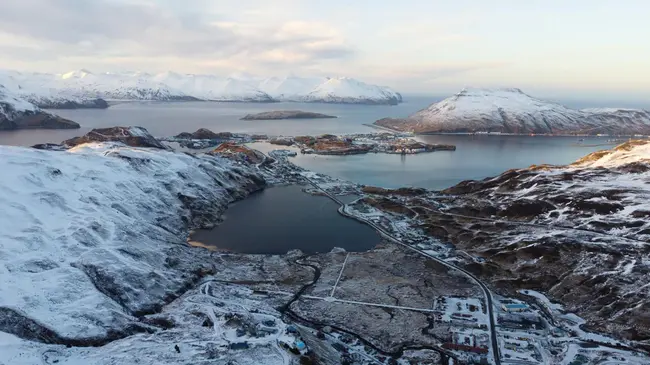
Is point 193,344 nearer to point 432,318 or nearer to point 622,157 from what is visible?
point 432,318

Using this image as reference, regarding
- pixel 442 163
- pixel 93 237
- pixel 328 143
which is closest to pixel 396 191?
pixel 442 163

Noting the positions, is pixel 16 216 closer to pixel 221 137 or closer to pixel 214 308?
pixel 214 308

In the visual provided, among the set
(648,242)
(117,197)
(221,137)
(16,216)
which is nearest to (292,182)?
(117,197)

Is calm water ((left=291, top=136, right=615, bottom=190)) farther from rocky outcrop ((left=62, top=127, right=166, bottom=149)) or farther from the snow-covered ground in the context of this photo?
the snow-covered ground

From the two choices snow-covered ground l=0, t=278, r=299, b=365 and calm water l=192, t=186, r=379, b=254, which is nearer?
snow-covered ground l=0, t=278, r=299, b=365

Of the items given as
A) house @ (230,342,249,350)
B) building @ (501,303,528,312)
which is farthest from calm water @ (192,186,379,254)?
house @ (230,342,249,350)
